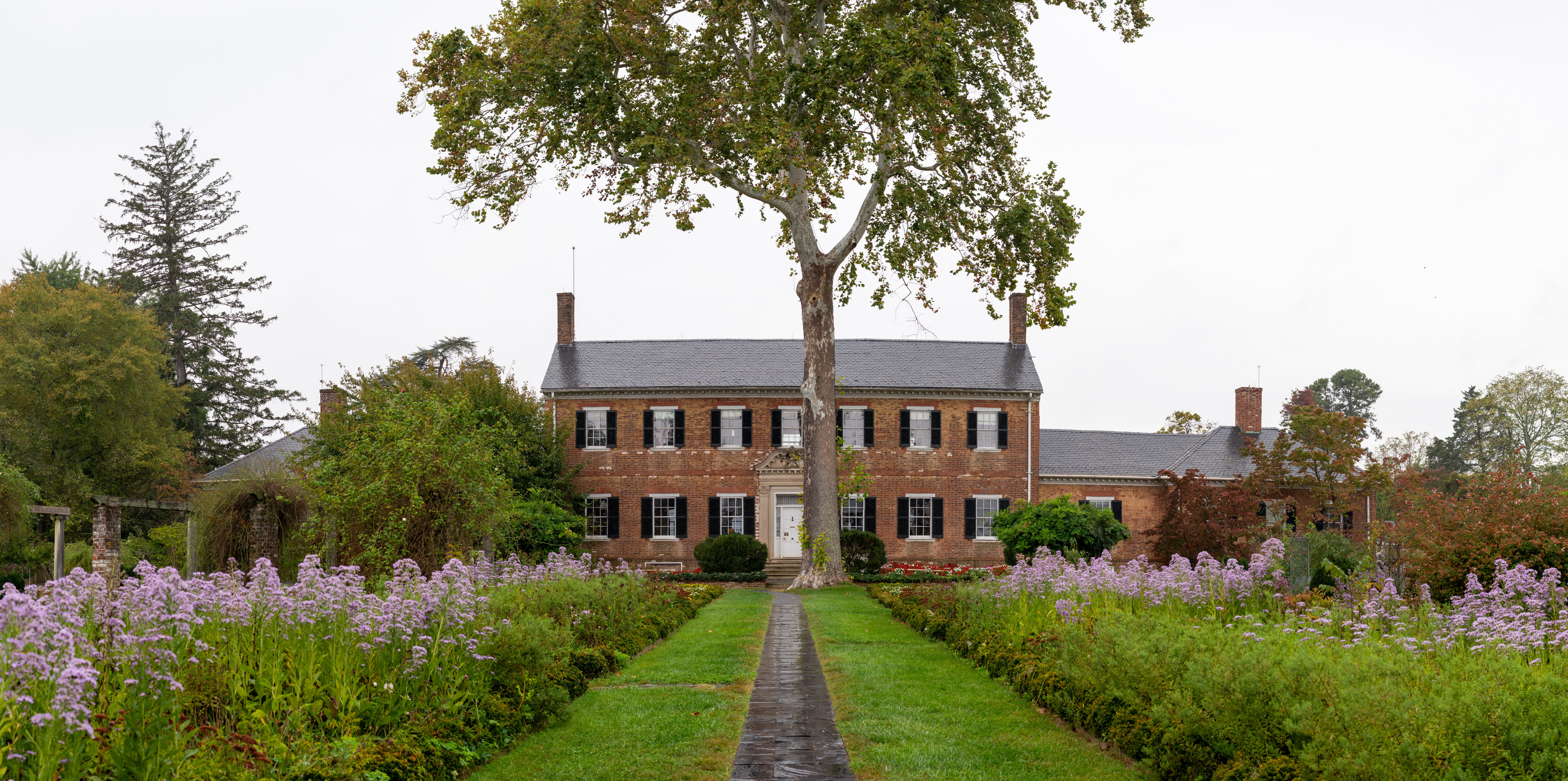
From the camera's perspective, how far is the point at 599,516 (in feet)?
117

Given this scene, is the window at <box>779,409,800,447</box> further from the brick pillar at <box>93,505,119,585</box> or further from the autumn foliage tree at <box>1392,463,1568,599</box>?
the autumn foliage tree at <box>1392,463,1568,599</box>

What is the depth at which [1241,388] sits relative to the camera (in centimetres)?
4081

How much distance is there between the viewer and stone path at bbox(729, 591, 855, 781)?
278 inches

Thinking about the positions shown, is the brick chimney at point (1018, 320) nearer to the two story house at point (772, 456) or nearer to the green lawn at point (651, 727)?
the two story house at point (772, 456)

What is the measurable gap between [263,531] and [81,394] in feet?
56.9

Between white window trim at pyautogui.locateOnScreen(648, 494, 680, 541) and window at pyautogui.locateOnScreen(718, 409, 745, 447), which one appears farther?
window at pyautogui.locateOnScreen(718, 409, 745, 447)

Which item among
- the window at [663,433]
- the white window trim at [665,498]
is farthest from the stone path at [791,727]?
the window at [663,433]

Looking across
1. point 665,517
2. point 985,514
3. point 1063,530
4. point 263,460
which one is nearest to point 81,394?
point 263,460

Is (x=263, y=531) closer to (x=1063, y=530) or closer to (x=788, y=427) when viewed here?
(x=1063, y=530)

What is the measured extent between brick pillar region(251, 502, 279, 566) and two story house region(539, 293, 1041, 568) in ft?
47.2

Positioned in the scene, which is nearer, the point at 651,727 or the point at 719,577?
the point at 651,727

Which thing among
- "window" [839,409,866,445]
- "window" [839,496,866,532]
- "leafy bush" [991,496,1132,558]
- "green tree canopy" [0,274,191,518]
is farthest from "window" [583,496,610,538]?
"green tree canopy" [0,274,191,518]

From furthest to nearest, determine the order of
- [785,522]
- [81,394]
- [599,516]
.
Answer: [599,516], [785,522], [81,394]

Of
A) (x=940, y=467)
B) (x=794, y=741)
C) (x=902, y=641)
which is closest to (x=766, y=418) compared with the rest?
(x=940, y=467)
